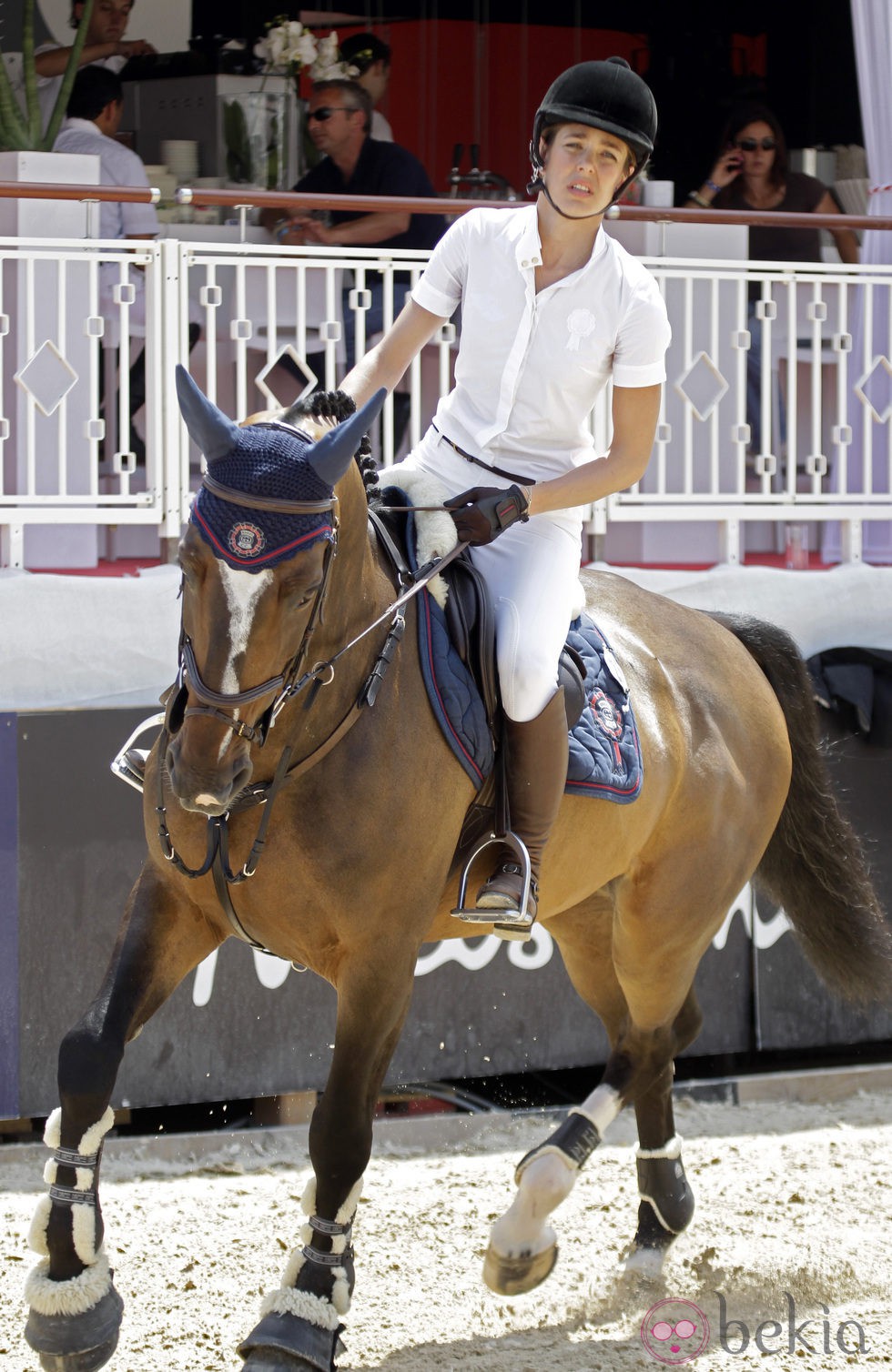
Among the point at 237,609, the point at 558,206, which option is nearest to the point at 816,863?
the point at 558,206

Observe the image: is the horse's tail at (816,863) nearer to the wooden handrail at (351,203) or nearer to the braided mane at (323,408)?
the wooden handrail at (351,203)

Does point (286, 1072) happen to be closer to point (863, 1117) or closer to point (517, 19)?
point (863, 1117)

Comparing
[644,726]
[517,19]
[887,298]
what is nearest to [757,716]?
[644,726]

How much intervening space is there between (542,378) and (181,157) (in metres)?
5.90

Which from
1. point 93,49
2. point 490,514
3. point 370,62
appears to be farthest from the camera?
point 93,49

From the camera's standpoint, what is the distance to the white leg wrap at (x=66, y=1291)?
3.38 metres

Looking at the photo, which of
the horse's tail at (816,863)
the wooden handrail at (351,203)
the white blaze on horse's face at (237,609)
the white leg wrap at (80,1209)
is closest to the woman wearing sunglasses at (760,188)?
the wooden handrail at (351,203)

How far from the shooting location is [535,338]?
3924 mm

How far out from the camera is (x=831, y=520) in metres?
7.54

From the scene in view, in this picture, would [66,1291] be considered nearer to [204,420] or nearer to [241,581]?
[241,581]

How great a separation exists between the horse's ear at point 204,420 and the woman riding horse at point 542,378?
80 cm

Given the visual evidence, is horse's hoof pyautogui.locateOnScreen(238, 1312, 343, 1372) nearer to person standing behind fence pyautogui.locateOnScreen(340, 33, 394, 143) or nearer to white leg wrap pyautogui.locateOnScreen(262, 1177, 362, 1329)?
white leg wrap pyautogui.locateOnScreen(262, 1177, 362, 1329)

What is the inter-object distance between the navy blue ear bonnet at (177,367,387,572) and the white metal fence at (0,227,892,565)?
9.01 ft

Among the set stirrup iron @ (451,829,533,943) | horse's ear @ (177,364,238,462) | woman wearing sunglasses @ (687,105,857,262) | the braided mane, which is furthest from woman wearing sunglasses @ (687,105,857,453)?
horse's ear @ (177,364,238,462)
